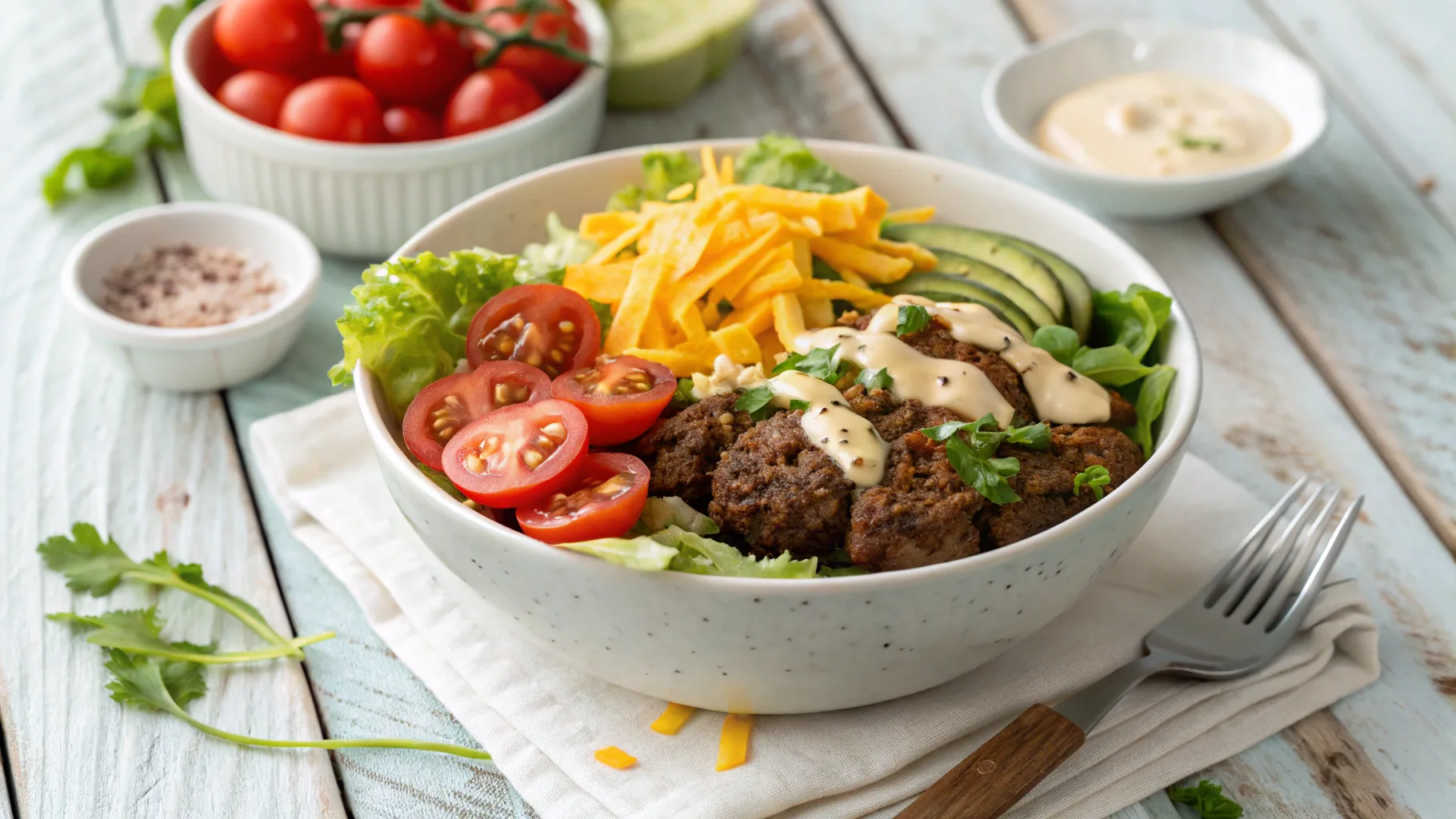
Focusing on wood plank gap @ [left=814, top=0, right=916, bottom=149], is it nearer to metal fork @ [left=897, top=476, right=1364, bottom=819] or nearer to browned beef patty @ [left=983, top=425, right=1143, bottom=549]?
metal fork @ [left=897, top=476, right=1364, bottom=819]

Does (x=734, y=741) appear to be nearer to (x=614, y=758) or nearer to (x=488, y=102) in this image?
(x=614, y=758)

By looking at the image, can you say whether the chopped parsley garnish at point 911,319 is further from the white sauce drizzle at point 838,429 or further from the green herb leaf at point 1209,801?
the green herb leaf at point 1209,801

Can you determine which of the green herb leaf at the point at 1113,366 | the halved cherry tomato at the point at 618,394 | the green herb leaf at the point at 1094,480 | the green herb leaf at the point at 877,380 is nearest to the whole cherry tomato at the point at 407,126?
the halved cherry tomato at the point at 618,394

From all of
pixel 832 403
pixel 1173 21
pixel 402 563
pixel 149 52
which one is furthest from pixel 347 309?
pixel 1173 21

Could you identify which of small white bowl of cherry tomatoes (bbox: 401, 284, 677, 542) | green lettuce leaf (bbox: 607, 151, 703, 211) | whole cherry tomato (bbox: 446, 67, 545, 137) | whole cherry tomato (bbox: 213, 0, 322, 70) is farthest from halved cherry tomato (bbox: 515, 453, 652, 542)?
whole cherry tomato (bbox: 213, 0, 322, 70)

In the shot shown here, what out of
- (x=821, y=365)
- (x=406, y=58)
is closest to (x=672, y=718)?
(x=821, y=365)

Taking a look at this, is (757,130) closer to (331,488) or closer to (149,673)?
(331,488)

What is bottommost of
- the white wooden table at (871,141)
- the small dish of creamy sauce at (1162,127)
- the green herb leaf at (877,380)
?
the white wooden table at (871,141)
